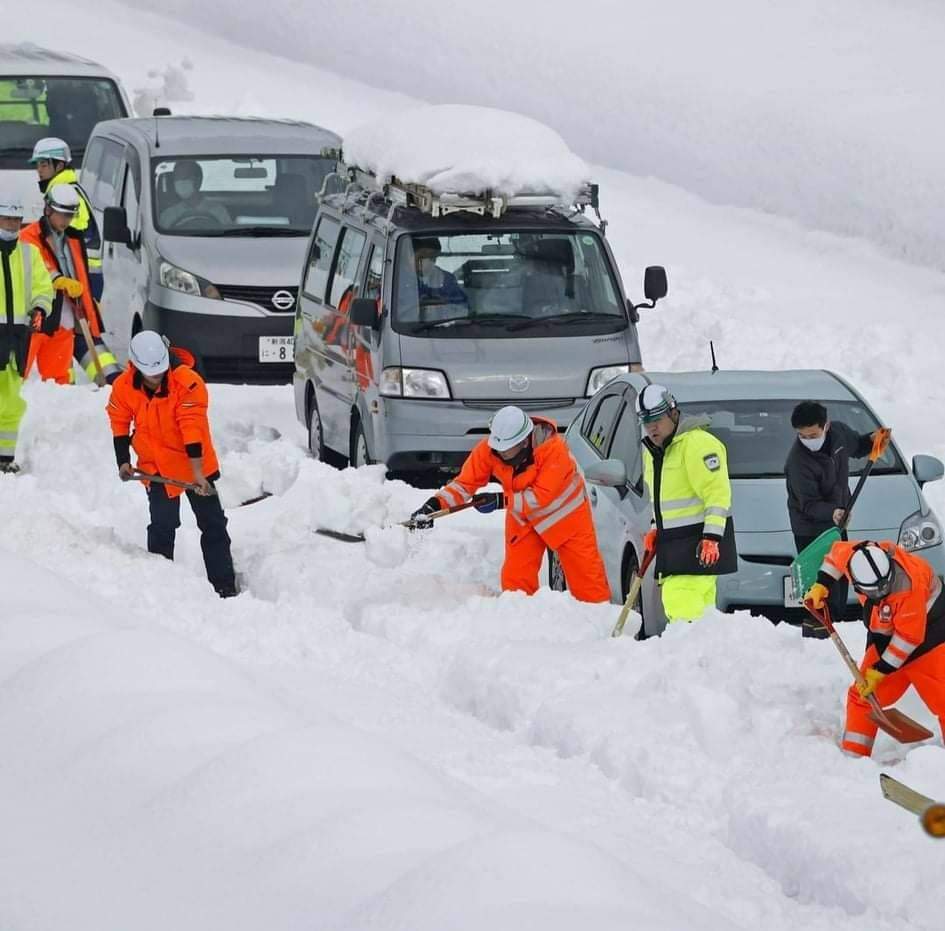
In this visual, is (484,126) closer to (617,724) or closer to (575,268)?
(575,268)

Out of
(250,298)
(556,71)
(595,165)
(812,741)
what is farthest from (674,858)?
(556,71)

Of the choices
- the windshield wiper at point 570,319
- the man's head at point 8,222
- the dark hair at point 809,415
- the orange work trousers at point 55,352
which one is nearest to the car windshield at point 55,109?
the orange work trousers at point 55,352

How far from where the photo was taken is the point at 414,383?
40.9 ft

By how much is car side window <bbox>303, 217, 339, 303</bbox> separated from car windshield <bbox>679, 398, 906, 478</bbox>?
392cm

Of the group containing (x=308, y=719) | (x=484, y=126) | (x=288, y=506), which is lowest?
(x=288, y=506)

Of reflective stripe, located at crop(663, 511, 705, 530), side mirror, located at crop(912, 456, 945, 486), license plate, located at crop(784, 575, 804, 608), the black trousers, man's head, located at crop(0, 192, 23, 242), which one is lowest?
the black trousers

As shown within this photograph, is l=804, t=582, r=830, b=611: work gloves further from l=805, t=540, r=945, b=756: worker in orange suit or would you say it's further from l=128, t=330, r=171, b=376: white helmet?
l=128, t=330, r=171, b=376: white helmet

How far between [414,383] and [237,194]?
3.87 metres

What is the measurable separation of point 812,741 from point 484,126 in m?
5.77

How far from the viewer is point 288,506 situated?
477 inches

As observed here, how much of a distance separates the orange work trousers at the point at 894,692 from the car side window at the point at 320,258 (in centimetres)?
656

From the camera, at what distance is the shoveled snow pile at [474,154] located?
12.4 metres

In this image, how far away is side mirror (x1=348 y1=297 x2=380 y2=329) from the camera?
40.9 feet

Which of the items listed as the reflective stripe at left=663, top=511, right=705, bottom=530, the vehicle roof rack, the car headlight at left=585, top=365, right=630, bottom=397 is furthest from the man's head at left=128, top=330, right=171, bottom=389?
the car headlight at left=585, top=365, right=630, bottom=397
